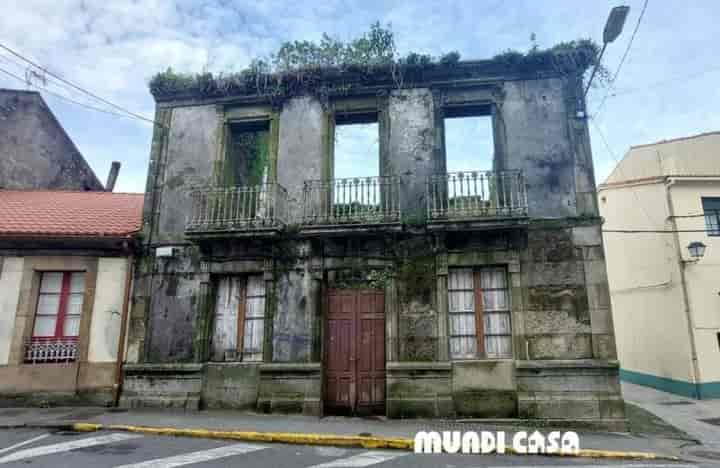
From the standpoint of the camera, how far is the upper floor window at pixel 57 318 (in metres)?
9.38

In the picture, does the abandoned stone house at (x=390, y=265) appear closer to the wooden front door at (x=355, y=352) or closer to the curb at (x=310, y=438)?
the wooden front door at (x=355, y=352)

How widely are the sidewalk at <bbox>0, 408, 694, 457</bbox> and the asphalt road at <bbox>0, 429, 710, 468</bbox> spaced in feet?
1.99

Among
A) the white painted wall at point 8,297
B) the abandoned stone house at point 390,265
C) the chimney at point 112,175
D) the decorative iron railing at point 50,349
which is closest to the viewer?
the abandoned stone house at point 390,265

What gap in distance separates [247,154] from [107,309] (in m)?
4.89

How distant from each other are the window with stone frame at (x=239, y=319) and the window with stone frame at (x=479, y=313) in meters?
3.99

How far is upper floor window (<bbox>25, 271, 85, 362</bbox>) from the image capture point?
9375 mm

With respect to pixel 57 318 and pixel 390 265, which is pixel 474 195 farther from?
pixel 57 318

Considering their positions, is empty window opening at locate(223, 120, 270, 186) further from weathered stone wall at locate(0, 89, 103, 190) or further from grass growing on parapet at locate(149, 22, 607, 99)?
weathered stone wall at locate(0, 89, 103, 190)

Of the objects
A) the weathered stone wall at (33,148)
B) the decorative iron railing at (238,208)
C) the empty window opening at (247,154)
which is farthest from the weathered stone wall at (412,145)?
the weathered stone wall at (33,148)

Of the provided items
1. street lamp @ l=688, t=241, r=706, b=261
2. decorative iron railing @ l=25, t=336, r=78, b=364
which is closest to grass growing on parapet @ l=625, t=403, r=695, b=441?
street lamp @ l=688, t=241, r=706, b=261

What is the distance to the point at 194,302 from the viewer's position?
948 cm

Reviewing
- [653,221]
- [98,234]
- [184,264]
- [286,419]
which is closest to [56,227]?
[98,234]

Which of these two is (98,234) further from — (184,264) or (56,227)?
(184,264)

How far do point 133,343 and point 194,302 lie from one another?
1.53 metres
